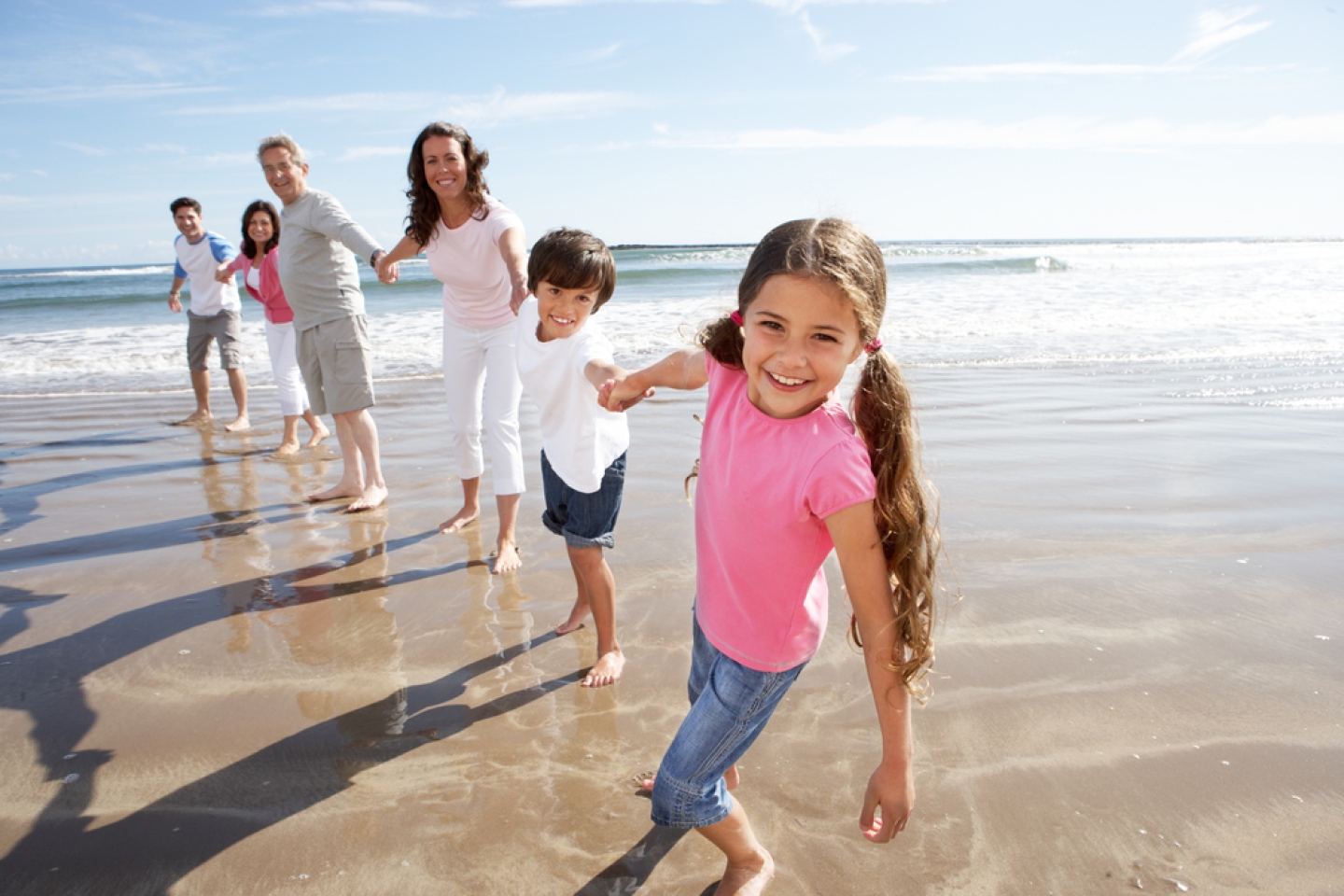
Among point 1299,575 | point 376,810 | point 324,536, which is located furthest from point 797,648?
point 324,536

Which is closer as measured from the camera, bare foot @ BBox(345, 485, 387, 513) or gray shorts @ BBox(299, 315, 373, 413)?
bare foot @ BBox(345, 485, 387, 513)

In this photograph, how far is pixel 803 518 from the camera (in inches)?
62.1

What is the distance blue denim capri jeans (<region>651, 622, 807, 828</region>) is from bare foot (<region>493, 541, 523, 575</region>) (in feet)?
7.04

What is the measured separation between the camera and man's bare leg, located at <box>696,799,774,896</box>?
185 cm

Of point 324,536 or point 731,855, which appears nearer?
point 731,855

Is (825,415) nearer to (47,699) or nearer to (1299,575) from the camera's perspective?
(47,699)

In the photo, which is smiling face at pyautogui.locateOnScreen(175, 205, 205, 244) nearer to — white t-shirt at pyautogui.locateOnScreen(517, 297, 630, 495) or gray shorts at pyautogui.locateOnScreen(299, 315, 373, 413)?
gray shorts at pyautogui.locateOnScreen(299, 315, 373, 413)

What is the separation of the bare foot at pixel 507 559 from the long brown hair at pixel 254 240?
3762 mm

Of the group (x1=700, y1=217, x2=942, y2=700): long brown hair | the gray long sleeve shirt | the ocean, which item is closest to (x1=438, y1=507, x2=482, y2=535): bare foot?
the gray long sleeve shirt

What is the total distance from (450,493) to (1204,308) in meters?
14.1

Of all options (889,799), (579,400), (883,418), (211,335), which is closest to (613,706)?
(579,400)

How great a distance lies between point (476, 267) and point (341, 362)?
4.67 ft

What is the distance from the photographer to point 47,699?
2.77m

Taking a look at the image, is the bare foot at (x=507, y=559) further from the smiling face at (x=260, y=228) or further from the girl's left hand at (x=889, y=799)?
the smiling face at (x=260, y=228)
